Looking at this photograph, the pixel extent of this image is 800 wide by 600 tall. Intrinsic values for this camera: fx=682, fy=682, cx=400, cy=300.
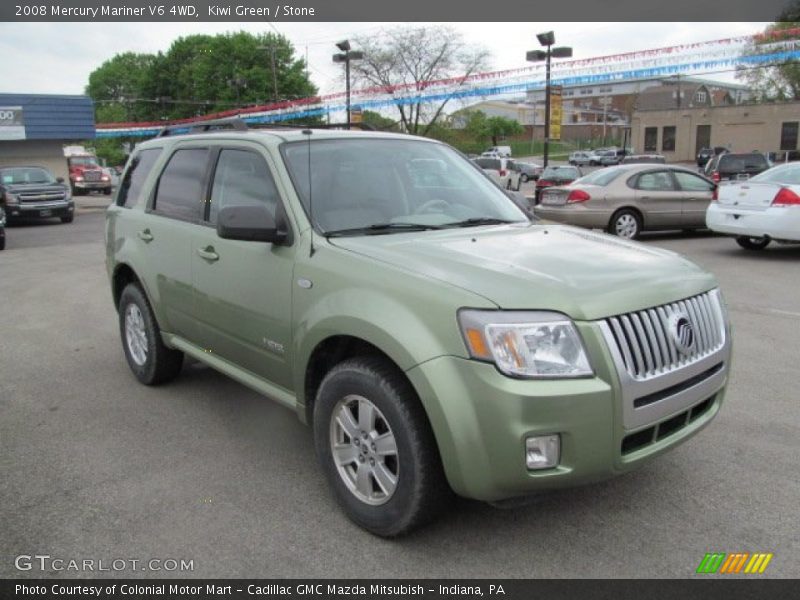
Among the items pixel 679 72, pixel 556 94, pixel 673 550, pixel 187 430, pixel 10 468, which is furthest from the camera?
pixel 556 94

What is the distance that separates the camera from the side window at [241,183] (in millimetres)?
3832

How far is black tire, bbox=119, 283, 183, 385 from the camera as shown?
4988 millimetres

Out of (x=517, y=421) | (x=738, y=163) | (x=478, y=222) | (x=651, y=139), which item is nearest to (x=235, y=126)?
(x=478, y=222)

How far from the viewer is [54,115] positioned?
104 feet

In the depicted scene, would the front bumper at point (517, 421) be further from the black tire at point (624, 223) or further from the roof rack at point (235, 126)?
the black tire at point (624, 223)

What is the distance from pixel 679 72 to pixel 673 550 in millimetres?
21557

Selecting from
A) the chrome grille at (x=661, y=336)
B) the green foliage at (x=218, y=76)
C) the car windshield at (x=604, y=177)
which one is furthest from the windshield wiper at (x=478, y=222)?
the green foliage at (x=218, y=76)

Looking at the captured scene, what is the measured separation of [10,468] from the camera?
153 inches

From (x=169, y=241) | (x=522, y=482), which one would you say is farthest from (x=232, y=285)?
(x=522, y=482)

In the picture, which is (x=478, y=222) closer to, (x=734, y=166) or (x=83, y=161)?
(x=734, y=166)

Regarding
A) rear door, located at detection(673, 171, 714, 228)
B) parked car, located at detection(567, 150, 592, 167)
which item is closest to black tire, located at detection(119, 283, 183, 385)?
rear door, located at detection(673, 171, 714, 228)

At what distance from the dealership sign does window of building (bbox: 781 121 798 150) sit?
5750 centimetres

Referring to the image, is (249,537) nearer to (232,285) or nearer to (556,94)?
(232,285)

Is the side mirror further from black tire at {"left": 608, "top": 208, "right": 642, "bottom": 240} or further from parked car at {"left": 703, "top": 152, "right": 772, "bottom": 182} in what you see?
parked car at {"left": 703, "top": 152, "right": 772, "bottom": 182}
